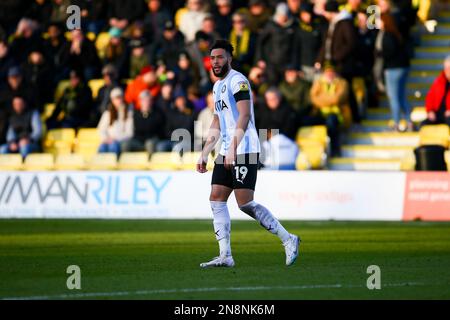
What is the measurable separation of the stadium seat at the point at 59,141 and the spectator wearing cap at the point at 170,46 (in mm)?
2566

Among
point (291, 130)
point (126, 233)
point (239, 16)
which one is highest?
point (239, 16)

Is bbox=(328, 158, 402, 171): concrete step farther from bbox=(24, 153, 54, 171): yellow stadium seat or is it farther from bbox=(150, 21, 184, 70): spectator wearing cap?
bbox=(24, 153, 54, 171): yellow stadium seat

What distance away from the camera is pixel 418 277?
12.0 metres

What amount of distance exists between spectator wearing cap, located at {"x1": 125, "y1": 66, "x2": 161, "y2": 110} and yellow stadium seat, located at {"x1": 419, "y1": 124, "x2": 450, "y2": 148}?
20.4 ft

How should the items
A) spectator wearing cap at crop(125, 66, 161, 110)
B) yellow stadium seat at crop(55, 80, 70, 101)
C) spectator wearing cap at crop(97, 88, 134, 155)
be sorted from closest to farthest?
spectator wearing cap at crop(97, 88, 134, 155) → spectator wearing cap at crop(125, 66, 161, 110) → yellow stadium seat at crop(55, 80, 70, 101)

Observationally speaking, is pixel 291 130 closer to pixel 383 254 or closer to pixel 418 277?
pixel 383 254

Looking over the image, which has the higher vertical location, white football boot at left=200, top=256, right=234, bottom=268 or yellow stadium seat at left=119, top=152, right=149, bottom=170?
yellow stadium seat at left=119, top=152, right=149, bottom=170

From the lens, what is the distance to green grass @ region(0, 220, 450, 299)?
11.0m

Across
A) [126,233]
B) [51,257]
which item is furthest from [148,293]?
[126,233]

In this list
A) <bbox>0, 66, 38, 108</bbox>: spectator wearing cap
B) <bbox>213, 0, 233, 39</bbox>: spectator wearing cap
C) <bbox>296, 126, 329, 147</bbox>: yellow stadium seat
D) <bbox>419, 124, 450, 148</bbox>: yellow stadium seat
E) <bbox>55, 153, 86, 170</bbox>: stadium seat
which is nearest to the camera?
<bbox>419, 124, 450, 148</bbox>: yellow stadium seat

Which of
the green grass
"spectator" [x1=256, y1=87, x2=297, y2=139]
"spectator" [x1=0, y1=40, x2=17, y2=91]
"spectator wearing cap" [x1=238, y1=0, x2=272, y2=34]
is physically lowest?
the green grass

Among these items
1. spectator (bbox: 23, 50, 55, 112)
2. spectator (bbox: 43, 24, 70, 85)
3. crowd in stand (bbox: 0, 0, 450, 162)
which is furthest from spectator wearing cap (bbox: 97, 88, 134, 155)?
spectator (bbox: 43, 24, 70, 85)

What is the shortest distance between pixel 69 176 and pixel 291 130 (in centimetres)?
Result: 442
